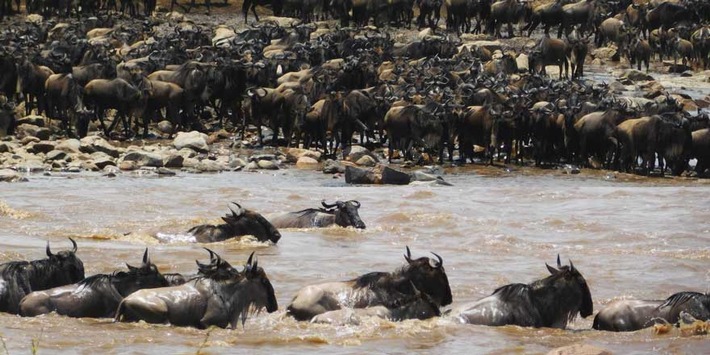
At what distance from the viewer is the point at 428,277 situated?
973cm

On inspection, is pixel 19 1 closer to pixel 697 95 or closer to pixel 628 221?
pixel 697 95

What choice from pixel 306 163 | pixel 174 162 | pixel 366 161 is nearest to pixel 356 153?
pixel 366 161

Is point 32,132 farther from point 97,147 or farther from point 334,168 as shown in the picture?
point 334,168

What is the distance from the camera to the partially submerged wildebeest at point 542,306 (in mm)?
9469

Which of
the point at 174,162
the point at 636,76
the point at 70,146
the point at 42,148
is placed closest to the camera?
the point at 174,162

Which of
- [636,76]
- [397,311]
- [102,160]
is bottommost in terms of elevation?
[102,160]

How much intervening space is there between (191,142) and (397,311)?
14874 mm

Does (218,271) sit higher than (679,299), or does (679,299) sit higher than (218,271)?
(218,271)

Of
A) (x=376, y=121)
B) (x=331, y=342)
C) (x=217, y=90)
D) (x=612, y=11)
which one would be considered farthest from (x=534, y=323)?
(x=612, y=11)

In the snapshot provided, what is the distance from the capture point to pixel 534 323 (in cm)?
951

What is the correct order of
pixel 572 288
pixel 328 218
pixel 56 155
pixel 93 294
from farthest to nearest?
pixel 56 155 < pixel 328 218 < pixel 572 288 < pixel 93 294

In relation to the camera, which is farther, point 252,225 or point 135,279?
point 252,225

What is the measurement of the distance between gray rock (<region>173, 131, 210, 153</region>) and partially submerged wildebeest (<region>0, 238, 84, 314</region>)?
13.9 metres

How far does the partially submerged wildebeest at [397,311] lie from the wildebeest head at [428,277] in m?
0.26
